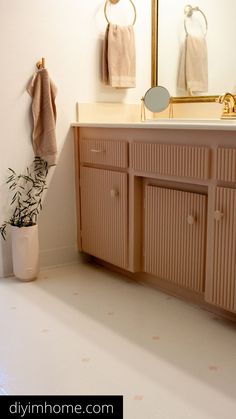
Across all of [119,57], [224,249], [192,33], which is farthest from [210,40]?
[224,249]

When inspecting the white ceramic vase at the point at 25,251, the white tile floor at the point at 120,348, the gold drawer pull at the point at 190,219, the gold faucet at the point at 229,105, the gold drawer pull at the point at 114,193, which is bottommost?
the white tile floor at the point at 120,348

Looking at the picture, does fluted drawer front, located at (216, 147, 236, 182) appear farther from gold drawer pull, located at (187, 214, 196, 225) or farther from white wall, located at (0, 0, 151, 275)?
white wall, located at (0, 0, 151, 275)

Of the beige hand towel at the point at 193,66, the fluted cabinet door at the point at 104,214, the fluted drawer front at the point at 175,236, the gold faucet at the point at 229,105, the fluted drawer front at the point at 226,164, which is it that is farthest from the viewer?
the beige hand towel at the point at 193,66

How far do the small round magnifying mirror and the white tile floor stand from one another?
41.7 inches

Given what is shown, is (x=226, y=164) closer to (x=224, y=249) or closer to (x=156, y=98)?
(x=224, y=249)

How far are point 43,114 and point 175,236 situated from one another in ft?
3.42

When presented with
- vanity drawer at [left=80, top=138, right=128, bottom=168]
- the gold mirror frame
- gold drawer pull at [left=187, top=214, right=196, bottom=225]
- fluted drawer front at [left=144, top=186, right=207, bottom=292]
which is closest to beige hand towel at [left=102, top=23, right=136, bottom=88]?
the gold mirror frame

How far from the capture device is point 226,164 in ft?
6.50

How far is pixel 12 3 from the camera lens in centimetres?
261

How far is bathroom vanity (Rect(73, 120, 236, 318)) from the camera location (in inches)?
80.5

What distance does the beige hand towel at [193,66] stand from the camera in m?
2.78

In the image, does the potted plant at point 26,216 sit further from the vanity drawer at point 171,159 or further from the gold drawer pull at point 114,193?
the vanity drawer at point 171,159

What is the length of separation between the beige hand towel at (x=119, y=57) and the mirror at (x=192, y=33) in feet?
0.63

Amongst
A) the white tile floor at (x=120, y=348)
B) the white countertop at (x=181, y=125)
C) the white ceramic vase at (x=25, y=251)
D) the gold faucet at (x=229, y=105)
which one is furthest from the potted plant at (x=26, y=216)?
the gold faucet at (x=229, y=105)
